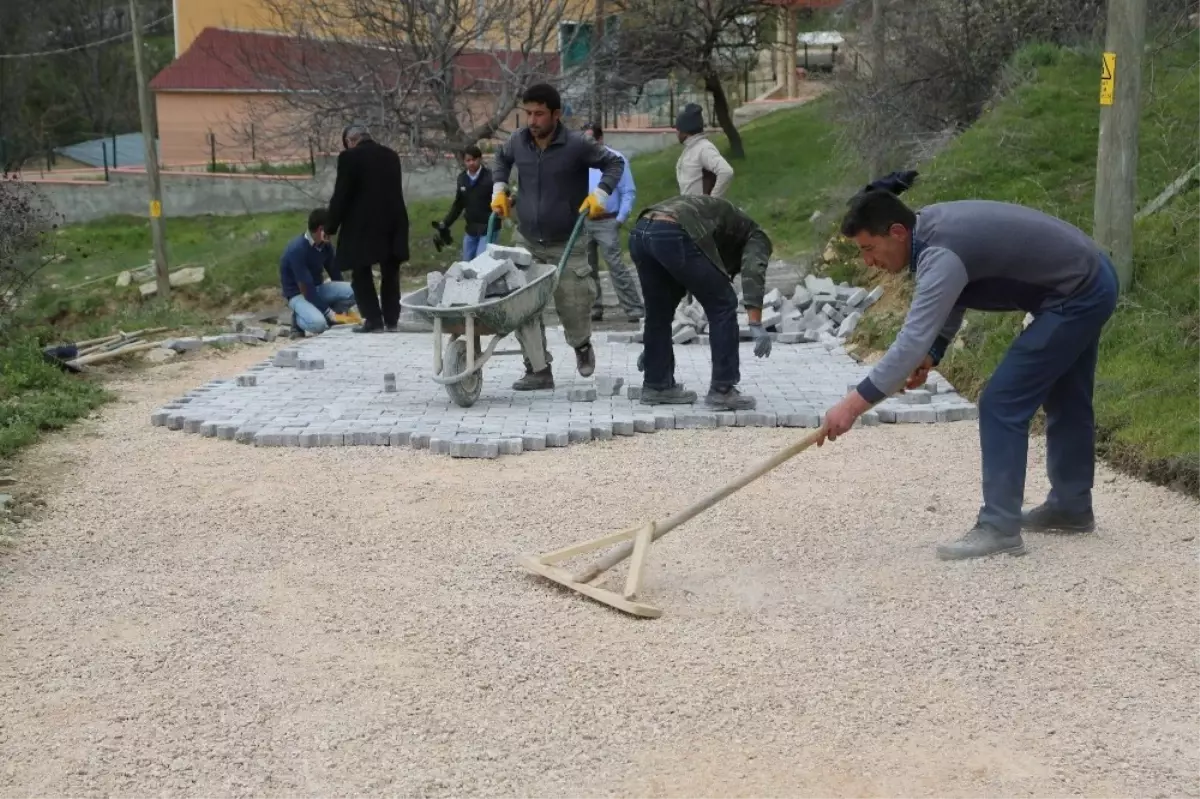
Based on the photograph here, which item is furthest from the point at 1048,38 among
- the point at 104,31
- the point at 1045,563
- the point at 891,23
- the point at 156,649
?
the point at 104,31

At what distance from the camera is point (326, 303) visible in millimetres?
13742

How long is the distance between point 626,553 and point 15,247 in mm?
10730

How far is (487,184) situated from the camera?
47.4 ft

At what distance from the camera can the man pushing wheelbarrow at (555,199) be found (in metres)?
8.89

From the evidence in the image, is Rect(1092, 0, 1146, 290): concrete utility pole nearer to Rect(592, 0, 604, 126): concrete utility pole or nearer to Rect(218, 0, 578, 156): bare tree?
Rect(218, 0, 578, 156): bare tree

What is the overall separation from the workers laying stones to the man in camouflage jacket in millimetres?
2409

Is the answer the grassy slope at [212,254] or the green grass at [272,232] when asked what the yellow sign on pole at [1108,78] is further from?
the grassy slope at [212,254]

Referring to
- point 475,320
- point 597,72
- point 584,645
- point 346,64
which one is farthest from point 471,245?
point 584,645

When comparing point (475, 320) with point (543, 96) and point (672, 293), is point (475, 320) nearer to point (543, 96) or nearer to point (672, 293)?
point (672, 293)

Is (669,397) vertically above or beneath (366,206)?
beneath

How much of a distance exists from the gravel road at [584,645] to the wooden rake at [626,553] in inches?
3.1

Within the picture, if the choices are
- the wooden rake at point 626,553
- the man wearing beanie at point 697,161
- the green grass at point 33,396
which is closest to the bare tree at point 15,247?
the green grass at point 33,396

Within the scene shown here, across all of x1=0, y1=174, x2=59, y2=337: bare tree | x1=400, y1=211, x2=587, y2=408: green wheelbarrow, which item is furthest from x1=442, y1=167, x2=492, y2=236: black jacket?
x1=400, y1=211, x2=587, y2=408: green wheelbarrow

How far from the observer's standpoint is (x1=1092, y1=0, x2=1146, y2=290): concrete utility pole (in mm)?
8883
